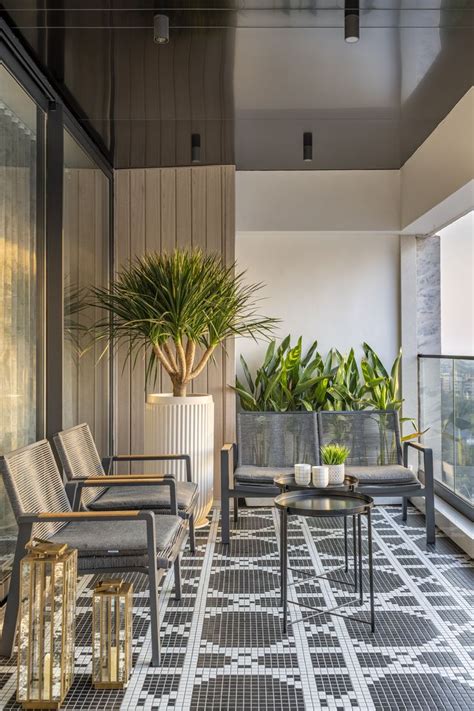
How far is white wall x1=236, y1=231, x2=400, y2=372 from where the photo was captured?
19.6ft

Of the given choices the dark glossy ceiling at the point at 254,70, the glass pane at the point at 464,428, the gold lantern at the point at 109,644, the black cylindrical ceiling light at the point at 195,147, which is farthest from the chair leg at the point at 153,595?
the black cylindrical ceiling light at the point at 195,147

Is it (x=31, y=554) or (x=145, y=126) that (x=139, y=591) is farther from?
(x=145, y=126)

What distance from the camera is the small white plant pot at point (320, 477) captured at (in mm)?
3639

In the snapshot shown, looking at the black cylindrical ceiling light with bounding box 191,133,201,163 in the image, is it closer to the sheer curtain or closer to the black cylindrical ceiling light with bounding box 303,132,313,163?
the black cylindrical ceiling light with bounding box 303,132,313,163

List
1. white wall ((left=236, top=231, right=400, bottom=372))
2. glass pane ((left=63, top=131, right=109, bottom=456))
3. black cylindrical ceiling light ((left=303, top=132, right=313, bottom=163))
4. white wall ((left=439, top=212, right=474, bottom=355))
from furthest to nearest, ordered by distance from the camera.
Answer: white wall ((left=236, top=231, right=400, bottom=372))
white wall ((left=439, top=212, right=474, bottom=355))
black cylindrical ceiling light ((left=303, top=132, right=313, bottom=163))
glass pane ((left=63, top=131, right=109, bottom=456))

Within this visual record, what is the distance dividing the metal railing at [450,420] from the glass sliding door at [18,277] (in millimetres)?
2936

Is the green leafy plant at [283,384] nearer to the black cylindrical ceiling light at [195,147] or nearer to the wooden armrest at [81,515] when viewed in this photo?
the black cylindrical ceiling light at [195,147]

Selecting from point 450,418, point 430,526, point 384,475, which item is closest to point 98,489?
point 384,475

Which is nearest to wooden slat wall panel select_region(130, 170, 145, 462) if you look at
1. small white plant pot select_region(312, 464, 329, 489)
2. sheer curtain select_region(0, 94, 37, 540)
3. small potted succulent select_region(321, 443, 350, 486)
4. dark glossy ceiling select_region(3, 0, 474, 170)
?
dark glossy ceiling select_region(3, 0, 474, 170)

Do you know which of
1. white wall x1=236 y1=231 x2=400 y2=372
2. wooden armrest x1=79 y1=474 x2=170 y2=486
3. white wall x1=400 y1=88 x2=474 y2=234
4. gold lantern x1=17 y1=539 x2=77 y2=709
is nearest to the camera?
gold lantern x1=17 y1=539 x2=77 y2=709

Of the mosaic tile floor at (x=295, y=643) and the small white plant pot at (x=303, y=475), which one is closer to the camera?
the mosaic tile floor at (x=295, y=643)

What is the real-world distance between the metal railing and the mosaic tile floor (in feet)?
2.26

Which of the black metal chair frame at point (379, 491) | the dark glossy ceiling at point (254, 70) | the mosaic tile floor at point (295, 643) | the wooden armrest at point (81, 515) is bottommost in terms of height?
the mosaic tile floor at point (295, 643)

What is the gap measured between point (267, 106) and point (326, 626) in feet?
10.4
